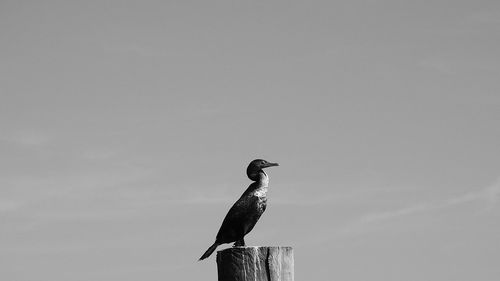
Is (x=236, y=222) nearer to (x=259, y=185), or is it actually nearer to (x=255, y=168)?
(x=259, y=185)

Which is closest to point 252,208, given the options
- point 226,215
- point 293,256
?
point 226,215

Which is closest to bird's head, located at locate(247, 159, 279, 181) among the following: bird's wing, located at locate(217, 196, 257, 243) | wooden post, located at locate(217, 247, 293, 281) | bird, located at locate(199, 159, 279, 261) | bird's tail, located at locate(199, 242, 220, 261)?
bird, located at locate(199, 159, 279, 261)

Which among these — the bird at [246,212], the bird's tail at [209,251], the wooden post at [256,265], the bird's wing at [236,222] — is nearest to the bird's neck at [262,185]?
the bird at [246,212]

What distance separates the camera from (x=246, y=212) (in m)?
8.13

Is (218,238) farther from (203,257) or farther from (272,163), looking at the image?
(272,163)

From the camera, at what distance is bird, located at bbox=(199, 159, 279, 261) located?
26.2 ft

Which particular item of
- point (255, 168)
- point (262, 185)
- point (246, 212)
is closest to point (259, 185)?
point (262, 185)

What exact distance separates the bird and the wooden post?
2314 mm

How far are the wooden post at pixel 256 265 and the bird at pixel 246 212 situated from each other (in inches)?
91.1

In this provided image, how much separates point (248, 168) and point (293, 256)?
3.19m

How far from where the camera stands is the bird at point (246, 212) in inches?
315

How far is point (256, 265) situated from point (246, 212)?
2797 millimetres

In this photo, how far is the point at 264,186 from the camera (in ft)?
27.8

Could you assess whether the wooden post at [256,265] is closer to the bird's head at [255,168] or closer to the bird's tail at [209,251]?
the bird's tail at [209,251]
